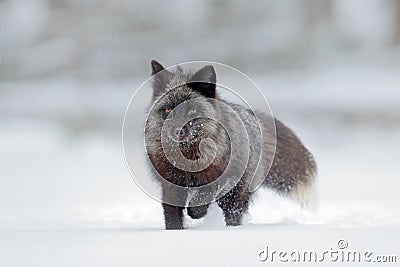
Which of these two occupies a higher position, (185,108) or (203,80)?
(203,80)

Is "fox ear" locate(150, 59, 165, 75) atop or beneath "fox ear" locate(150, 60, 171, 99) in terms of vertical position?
atop

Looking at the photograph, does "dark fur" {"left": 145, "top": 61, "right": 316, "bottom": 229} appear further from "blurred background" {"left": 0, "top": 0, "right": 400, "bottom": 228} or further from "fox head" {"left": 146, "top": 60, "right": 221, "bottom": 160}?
"blurred background" {"left": 0, "top": 0, "right": 400, "bottom": 228}

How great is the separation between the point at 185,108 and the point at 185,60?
34.2ft

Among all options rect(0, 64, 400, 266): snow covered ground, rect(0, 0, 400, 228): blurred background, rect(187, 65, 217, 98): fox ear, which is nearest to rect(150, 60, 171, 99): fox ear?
rect(187, 65, 217, 98): fox ear

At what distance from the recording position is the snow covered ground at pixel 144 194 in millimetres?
4297

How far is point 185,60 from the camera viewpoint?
15.3 meters

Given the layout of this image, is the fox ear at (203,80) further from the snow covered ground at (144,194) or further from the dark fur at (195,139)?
the snow covered ground at (144,194)

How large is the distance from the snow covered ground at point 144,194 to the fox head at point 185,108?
A: 58 centimetres

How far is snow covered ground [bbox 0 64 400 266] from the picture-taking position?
4.30 m

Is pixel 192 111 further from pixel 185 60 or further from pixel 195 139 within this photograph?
pixel 185 60

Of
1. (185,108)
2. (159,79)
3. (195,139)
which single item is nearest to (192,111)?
(185,108)

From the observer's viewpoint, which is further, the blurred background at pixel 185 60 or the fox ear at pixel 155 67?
the blurred background at pixel 185 60

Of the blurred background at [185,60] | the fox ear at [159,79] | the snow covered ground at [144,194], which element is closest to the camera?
the snow covered ground at [144,194]

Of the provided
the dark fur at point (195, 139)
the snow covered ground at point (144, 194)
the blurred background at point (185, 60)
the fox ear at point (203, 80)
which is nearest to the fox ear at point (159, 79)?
the dark fur at point (195, 139)
